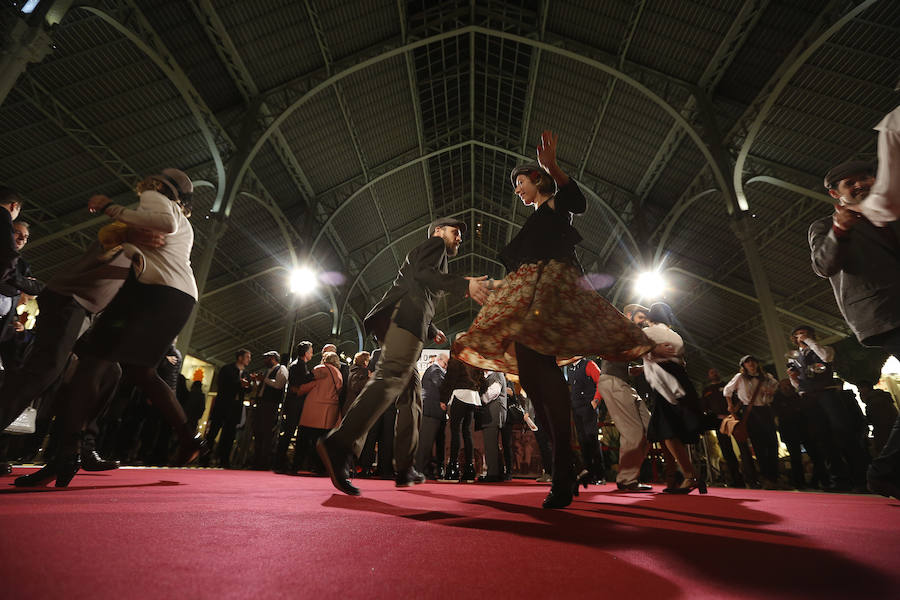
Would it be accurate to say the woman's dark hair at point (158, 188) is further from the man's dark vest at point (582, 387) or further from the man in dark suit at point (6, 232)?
the man's dark vest at point (582, 387)

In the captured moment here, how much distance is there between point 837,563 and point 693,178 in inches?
438

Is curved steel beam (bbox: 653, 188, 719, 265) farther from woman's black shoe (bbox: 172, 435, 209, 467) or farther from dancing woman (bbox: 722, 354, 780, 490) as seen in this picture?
woman's black shoe (bbox: 172, 435, 209, 467)

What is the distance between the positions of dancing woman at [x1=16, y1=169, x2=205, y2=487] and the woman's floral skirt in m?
1.31

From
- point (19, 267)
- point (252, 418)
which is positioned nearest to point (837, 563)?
point (19, 267)

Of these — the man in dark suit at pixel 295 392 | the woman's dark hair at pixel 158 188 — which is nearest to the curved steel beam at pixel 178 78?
the man in dark suit at pixel 295 392

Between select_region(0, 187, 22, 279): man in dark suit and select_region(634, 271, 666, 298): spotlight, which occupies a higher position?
select_region(634, 271, 666, 298): spotlight

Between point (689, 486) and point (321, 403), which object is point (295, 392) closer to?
point (321, 403)

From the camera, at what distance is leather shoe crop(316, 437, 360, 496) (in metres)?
1.80

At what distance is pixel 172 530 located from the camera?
36.0 inches

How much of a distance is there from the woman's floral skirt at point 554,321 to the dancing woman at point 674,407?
1294 millimetres

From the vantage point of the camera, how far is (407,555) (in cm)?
80

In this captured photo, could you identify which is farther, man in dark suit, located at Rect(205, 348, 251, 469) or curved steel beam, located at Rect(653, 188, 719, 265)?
curved steel beam, located at Rect(653, 188, 719, 265)

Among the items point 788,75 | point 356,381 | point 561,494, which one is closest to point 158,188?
point 561,494

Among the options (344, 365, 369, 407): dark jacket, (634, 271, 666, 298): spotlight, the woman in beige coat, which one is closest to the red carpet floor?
the woman in beige coat
